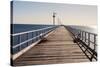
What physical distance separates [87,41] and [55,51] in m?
0.48

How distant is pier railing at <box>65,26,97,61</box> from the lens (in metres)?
2.45

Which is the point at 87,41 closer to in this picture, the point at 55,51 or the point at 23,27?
the point at 55,51

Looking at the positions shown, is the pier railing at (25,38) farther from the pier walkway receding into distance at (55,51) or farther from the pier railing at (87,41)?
the pier railing at (87,41)

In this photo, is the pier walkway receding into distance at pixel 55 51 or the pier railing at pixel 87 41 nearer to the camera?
the pier walkway receding into distance at pixel 55 51

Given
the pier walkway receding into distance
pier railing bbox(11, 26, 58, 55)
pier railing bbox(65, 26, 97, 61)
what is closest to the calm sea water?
pier railing bbox(11, 26, 58, 55)

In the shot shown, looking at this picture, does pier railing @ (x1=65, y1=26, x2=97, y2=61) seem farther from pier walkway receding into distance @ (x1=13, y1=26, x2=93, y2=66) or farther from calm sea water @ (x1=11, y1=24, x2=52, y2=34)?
calm sea water @ (x1=11, y1=24, x2=52, y2=34)

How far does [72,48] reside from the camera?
2418 millimetres

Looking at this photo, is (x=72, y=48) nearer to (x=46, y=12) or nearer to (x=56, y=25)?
(x=56, y=25)

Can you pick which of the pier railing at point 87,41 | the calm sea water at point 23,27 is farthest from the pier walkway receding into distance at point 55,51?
the calm sea water at point 23,27

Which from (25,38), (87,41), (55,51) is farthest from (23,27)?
(87,41)

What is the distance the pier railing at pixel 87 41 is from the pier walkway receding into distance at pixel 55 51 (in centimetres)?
6

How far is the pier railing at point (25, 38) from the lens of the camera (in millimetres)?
2186

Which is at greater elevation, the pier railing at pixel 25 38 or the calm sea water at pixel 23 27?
the calm sea water at pixel 23 27

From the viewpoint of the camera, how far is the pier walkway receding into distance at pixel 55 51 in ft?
7.46
